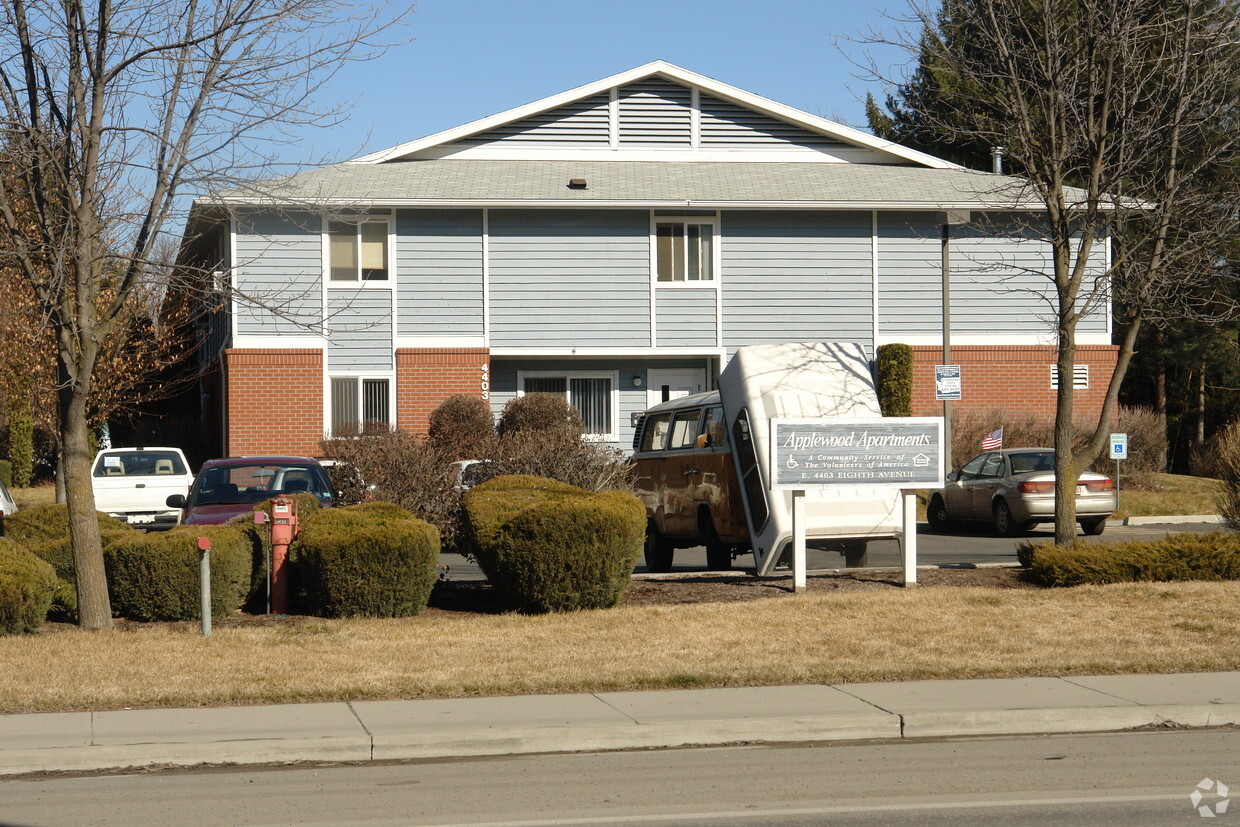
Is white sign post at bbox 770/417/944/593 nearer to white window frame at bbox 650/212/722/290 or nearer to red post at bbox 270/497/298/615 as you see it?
red post at bbox 270/497/298/615

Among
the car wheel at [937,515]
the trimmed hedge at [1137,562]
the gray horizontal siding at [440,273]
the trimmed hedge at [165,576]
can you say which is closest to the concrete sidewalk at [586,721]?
the trimmed hedge at [165,576]

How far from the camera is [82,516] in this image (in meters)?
11.6

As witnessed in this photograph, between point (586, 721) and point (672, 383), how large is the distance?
21413 millimetres

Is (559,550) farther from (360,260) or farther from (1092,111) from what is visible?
(360,260)

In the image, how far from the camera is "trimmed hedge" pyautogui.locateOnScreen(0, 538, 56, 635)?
11188 mm

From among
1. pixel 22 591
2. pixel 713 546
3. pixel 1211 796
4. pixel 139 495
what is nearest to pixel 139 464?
pixel 139 495

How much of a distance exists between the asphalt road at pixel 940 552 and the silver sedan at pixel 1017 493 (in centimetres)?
33

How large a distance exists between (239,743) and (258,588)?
5330 millimetres

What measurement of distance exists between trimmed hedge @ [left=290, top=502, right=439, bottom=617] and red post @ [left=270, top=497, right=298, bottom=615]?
0.82 ft

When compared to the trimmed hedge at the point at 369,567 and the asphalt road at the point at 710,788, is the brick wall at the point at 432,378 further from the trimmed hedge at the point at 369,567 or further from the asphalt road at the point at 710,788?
the asphalt road at the point at 710,788

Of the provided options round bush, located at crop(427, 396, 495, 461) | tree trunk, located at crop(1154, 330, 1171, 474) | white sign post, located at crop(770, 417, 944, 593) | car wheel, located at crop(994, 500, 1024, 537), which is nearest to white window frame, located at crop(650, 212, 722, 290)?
round bush, located at crop(427, 396, 495, 461)

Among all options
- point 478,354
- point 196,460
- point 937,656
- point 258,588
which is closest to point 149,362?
point 196,460

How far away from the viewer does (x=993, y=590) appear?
13.2m

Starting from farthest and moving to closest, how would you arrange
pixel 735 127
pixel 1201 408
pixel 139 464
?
pixel 1201 408, pixel 735 127, pixel 139 464
